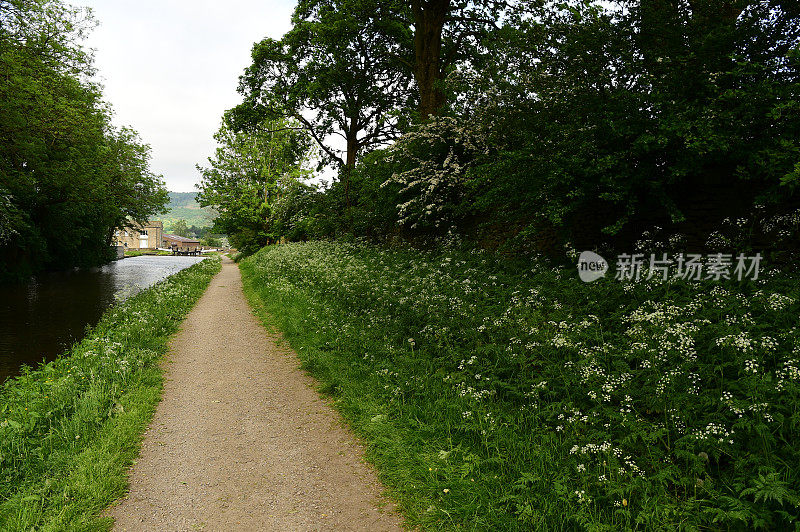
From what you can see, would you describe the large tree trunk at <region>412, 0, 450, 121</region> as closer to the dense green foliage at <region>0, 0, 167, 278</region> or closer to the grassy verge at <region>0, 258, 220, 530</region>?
the grassy verge at <region>0, 258, 220, 530</region>

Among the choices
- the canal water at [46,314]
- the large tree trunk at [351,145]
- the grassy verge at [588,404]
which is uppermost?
the large tree trunk at [351,145]

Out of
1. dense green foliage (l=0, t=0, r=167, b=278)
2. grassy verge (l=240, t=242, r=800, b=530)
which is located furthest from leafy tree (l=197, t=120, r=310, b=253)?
grassy verge (l=240, t=242, r=800, b=530)

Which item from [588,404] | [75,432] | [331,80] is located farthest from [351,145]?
[588,404]

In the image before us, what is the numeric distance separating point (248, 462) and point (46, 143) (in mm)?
22183

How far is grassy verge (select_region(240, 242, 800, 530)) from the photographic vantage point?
304cm

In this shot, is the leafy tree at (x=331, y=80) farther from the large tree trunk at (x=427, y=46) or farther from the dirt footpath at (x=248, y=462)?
the dirt footpath at (x=248, y=462)

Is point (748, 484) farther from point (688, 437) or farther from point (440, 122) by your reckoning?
point (440, 122)

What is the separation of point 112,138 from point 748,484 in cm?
3945

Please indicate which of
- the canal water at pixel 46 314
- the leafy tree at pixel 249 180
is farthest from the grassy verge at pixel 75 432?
the leafy tree at pixel 249 180

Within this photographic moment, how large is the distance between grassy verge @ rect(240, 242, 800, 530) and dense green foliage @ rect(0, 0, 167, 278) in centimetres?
1577

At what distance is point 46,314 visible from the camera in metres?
13.9

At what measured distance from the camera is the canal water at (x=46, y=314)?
945 centimetres

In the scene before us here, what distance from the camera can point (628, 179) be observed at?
6086mm

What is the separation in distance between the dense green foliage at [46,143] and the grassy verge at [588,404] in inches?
621
